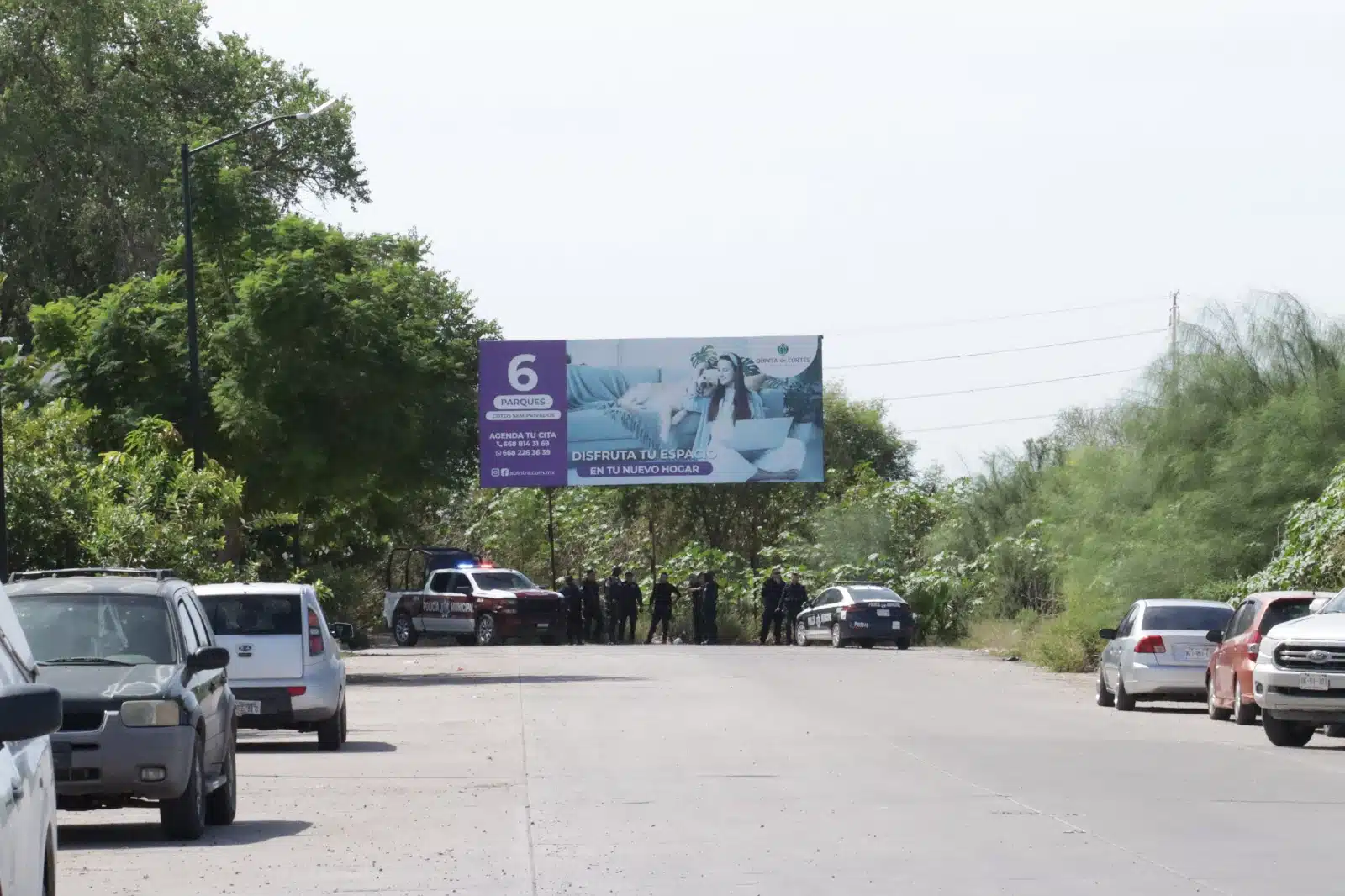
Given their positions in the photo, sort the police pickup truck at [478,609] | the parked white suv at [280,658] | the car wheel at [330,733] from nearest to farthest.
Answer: the parked white suv at [280,658] < the car wheel at [330,733] < the police pickup truck at [478,609]

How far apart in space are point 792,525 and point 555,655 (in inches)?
987

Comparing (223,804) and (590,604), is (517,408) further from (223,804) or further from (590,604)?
(223,804)

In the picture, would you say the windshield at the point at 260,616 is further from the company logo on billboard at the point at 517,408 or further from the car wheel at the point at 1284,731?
the company logo on billboard at the point at 517,408

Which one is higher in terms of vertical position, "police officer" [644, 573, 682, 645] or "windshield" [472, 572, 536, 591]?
"windshield" [472, 572, 536, 591]

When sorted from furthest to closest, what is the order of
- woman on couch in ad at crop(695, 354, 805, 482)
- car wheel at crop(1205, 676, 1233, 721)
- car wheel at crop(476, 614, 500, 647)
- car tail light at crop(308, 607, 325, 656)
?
1. car wheel at crop(476, 614, 500, 647)
2. woman on couch in ad at crop(695, 354, 805, 482)
3. car wheel at crop(1205, 676, 1233, 721)
4. car tail light at crop(308, 607, 325, 656)

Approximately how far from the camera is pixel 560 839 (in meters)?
13.0

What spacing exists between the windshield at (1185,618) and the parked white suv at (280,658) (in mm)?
10920

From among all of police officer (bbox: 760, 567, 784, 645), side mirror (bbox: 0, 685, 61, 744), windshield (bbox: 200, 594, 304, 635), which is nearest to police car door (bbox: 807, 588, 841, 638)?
police officer (bbox: 760, 567, 784, 645)

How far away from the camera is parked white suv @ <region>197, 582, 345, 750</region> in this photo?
2041 cm

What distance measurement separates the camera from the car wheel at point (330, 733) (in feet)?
68.0

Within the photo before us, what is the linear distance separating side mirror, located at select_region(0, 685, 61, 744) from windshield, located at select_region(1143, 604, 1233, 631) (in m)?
22.4

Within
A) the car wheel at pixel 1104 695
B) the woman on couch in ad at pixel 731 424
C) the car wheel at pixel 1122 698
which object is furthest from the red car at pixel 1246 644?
the woman on couch in ad at pixel 731 424

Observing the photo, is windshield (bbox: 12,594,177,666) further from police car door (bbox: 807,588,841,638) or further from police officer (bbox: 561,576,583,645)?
police officer (bbox: 561,576,583,645)

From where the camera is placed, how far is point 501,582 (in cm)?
5084
